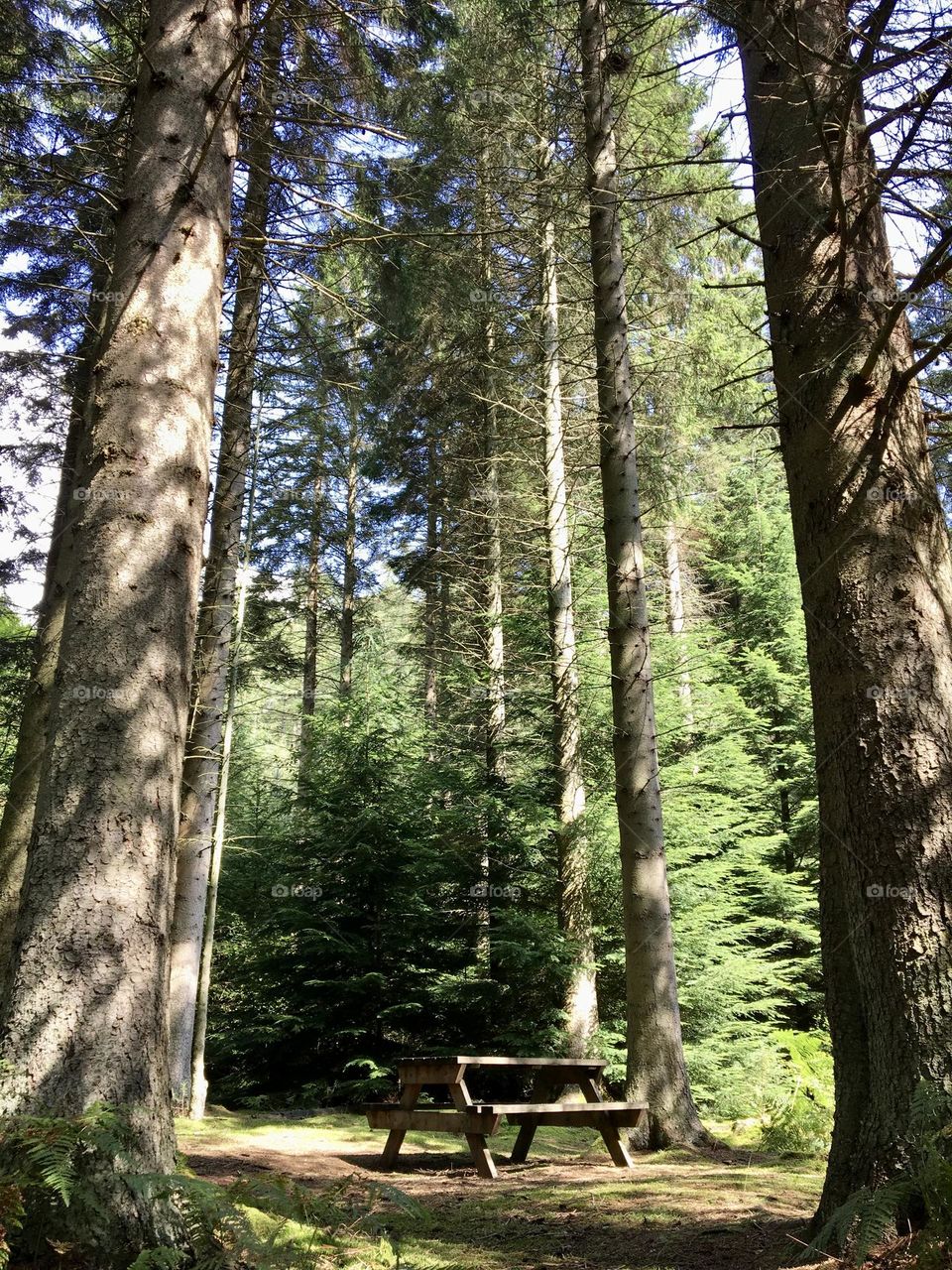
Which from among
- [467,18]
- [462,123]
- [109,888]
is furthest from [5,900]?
[467,18]

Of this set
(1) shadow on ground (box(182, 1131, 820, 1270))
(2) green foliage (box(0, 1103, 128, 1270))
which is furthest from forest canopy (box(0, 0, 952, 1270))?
(1) shadow on ground (box(182, 1131, 820, 1270))

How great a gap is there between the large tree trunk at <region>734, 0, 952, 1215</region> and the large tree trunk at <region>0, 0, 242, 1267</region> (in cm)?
245

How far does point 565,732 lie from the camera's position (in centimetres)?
1162

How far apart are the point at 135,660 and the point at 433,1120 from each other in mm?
4316

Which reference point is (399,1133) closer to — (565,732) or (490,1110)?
(490,1110)

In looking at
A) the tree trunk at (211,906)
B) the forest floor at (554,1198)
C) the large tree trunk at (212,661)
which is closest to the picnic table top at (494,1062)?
the forest floor at (554,1198)

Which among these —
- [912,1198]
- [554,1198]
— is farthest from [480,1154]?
[912,1198]

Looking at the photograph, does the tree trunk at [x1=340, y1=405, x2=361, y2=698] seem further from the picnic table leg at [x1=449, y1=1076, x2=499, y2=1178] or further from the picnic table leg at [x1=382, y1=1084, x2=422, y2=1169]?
the picnic table leg at [x1=449, y1=1076, x2=499, y2=1178]

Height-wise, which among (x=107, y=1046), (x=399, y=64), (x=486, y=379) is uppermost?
(x=486, y=379)

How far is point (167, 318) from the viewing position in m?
3.94

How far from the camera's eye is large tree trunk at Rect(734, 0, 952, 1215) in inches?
129

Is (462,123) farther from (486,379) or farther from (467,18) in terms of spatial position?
(486,379)

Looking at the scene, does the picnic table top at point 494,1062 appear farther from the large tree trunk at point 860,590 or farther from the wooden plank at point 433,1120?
the large tree trunk at point 860,590

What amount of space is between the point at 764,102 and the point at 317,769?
1106 centimetres
